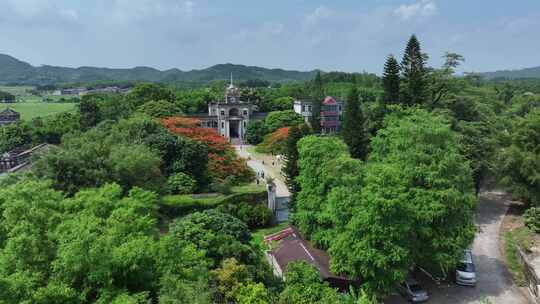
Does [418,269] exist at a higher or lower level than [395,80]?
lower

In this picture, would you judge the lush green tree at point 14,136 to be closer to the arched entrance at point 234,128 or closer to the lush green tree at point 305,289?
the arched entrance at point 234,128

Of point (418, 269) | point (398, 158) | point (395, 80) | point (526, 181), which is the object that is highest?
point (395, 80)

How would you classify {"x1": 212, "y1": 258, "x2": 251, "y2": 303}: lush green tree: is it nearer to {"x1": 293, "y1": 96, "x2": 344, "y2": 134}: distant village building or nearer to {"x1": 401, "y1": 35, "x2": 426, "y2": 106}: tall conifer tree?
{"x1": 401, "y1": 35, "x2": 426, "y2": 106}: tall conifer tree

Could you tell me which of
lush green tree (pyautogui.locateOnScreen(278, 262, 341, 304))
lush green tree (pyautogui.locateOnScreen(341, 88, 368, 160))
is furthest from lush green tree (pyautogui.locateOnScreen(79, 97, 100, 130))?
lush green tree (pyautogui.locateOnScreen(278, 262, 341, 304))

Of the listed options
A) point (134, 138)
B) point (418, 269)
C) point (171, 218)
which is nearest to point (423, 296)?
point (418, 269)

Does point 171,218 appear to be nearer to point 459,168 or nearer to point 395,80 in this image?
point 459,168

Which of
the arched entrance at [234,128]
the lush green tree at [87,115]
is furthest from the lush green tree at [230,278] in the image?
the arched entrance at [234,128]

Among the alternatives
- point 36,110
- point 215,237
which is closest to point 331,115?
point 215,237
